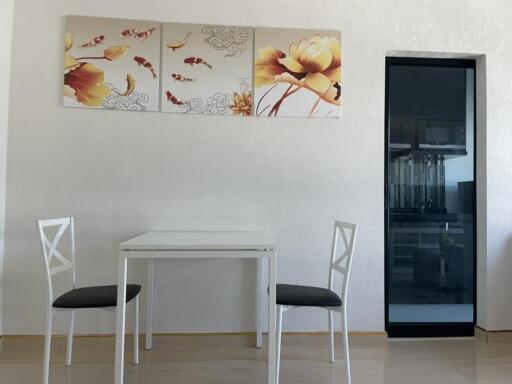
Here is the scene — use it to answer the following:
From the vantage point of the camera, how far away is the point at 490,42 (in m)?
2.84

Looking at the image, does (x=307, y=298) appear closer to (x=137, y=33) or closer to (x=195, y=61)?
(x=195, y=61)

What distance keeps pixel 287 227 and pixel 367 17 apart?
1.64 metres

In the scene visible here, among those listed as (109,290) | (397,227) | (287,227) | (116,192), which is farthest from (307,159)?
(109,290)

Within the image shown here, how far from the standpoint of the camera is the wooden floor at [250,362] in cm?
215

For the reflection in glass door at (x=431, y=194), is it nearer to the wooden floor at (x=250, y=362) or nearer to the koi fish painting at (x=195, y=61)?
the wooden floor at (x=250, y=362)

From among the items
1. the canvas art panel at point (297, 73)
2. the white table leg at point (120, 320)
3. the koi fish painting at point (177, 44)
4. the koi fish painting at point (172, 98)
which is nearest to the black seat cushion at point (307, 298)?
the white table leg at point (120, 320)

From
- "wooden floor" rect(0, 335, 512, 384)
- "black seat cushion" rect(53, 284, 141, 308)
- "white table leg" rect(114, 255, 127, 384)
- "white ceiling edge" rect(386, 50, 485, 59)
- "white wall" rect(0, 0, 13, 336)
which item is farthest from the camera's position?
"white ceiling edge" rect(386, 50, 485, 59)

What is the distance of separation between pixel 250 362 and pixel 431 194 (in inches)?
71.3

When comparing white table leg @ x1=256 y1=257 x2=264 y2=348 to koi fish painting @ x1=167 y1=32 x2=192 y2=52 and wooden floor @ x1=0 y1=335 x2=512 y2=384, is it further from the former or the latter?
koi fish painting @ x1=167 y1=32 x2=192 y2=52

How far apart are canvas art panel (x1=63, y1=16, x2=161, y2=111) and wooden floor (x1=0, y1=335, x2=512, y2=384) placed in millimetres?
1630

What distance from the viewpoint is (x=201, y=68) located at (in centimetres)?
264

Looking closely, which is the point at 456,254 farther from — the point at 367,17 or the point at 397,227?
the point at 367,17

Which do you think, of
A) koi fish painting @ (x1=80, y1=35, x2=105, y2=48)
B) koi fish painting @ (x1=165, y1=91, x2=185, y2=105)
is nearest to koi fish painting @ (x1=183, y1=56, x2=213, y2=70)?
koi fish painting @ (x1=165, y1=91, x2=185, y2=105)

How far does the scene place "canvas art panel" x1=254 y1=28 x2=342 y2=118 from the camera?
268cm
